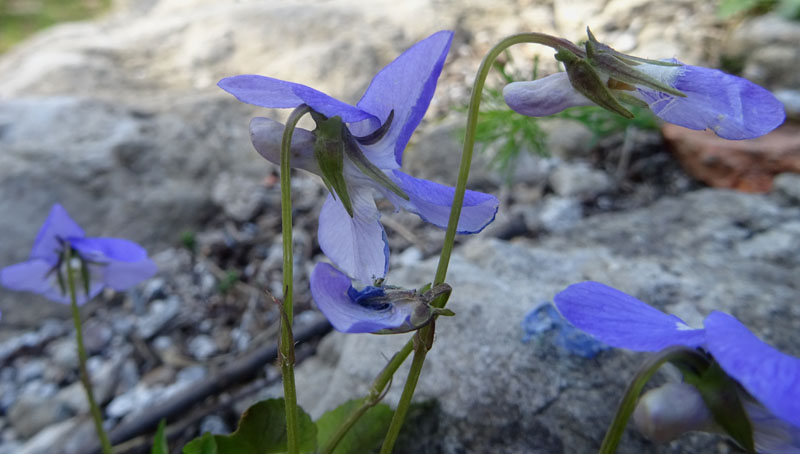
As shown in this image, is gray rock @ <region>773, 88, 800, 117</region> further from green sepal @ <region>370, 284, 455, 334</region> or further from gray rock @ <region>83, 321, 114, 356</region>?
gray rock @ <region>83, 321, 114, 356</region>

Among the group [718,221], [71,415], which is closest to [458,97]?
[718,221]

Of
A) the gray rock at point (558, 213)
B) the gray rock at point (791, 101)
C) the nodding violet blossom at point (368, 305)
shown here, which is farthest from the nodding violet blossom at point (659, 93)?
the gray rock at point (791, 101)

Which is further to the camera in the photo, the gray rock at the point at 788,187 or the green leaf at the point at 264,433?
the gray rock at the point at 788,187

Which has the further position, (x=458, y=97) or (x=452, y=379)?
(x=458, y=97)

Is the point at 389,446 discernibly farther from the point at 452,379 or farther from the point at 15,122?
the point at 15,122

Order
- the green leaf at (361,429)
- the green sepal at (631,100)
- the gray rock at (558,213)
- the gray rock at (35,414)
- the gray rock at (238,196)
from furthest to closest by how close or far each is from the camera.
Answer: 1. the gray rock at (238,196)
2. the gray rock at (558,213)
3. the gray rock at (35,414)
4. the green leaf at (361,429)
5. the green sepal at (631,100)

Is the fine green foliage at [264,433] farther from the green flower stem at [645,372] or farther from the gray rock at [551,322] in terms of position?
the green flower stem at [645,372]
